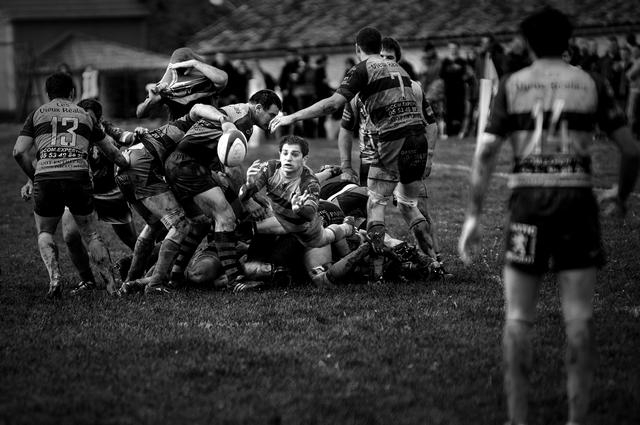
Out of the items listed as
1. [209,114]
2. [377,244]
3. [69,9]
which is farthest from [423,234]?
[69,9]

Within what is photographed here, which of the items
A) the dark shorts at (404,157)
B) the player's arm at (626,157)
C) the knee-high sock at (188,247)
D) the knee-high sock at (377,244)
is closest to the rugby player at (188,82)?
the knee-high sock at (188,247)

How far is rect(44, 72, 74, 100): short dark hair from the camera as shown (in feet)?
26.8

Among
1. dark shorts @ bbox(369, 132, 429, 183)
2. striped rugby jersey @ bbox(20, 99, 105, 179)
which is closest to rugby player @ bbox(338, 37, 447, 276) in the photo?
dark shorts @ bbox(369, 132, 429, 183)

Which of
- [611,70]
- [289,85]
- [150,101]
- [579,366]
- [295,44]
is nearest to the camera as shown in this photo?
[579,366]

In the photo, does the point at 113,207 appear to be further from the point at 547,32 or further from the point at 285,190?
the point at 547,32

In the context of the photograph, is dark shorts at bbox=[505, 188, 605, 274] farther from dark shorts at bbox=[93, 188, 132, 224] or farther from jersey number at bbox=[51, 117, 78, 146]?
dark shorts at bbox=[93, 188, 132, 224]

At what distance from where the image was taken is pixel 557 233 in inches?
181

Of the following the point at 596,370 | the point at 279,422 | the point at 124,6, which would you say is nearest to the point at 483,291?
the point at 596,370

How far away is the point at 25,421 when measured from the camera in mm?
4961

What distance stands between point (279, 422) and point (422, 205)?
5.10 m

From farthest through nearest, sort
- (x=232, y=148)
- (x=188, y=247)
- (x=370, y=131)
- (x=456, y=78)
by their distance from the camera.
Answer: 1. (x=456, y=78)
2. (x=370, y=131)
3. (x=188, y=247)
4. (x=232, y=148)

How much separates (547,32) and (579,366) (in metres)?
1.74

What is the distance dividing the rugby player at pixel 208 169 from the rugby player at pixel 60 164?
0.69m

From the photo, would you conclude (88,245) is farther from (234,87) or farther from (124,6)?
(124,6)
